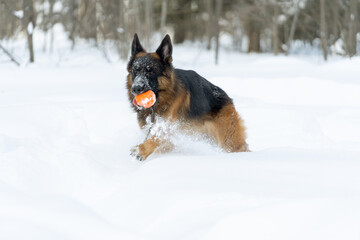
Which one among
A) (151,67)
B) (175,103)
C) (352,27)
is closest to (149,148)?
(175,103)

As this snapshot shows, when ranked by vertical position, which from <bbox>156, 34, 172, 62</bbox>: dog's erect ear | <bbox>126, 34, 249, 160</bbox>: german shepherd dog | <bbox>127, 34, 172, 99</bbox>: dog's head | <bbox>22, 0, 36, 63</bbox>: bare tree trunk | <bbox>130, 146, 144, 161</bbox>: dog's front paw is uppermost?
<bbox>22, 0, 36, 63</bbox>: bare tree trunk

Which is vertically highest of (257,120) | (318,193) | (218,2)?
(218,2)

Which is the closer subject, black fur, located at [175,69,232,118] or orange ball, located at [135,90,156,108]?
orange ball, located at [135,90,156,108]

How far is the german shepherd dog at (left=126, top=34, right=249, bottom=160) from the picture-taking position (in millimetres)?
4344

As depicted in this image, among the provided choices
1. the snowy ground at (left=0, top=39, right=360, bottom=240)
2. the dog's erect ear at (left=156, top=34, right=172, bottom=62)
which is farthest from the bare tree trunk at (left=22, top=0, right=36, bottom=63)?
the dog's erect ear at (left=156, top=34, right=172, bottom=62)

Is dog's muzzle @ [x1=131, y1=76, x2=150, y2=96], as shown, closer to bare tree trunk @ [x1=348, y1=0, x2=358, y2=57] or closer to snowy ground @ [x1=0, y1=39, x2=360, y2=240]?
snowy ground @ [x1=0, y1=39, x2=360, y2=240]

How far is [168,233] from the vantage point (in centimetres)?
239

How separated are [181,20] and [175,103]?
23024 mm

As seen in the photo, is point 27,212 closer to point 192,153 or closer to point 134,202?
point 134,202

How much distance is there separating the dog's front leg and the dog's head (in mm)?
567

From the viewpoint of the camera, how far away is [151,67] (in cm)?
439

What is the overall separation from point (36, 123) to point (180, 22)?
22.9m

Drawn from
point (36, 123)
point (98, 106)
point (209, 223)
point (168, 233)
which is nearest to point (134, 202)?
point (168, 233)

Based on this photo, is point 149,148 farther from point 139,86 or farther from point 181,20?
point 181,20
